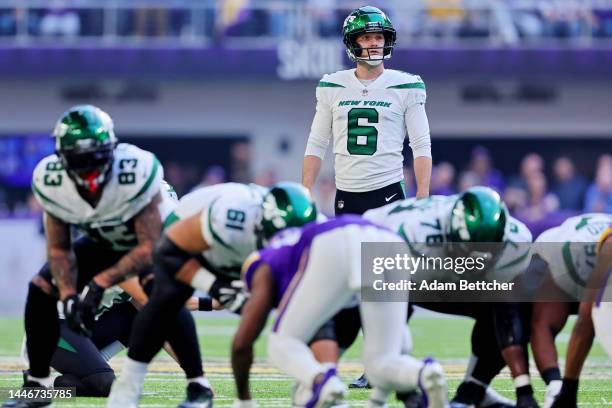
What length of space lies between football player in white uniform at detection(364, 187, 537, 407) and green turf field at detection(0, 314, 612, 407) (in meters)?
0.58

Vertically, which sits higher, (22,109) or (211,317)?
(22,109)

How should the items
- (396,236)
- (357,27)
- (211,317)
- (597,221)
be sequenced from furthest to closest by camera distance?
1. (211,317)
2. (357,27)
3. (597,221)
4. (396,236)

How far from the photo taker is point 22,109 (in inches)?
853

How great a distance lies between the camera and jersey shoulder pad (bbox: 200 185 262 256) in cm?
610

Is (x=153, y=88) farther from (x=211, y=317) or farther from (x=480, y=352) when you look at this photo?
(x=480, y=352)

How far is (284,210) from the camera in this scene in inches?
233

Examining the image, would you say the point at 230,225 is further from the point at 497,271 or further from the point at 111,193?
the point at 497,271

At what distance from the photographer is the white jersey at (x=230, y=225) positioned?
20.0 ft

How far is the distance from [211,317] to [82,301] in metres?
10.2

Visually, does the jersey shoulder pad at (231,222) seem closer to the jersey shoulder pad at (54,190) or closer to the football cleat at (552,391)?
the jersey shoulder pad at (54,190)

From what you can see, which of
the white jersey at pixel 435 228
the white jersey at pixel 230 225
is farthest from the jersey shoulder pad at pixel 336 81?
the white jersey at pixel 230 225

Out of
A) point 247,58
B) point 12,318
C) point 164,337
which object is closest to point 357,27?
point 164,337

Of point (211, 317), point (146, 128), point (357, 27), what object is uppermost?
point (357, 27)

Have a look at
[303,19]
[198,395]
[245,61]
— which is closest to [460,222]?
[198,395]
